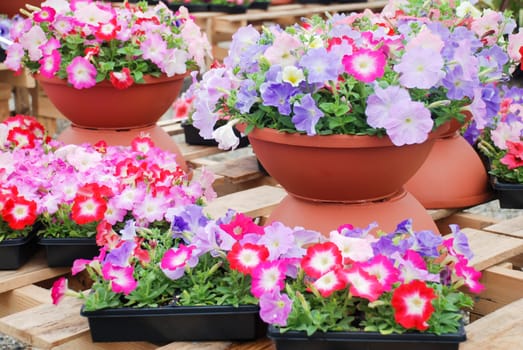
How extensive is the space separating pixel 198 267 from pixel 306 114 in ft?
0.96

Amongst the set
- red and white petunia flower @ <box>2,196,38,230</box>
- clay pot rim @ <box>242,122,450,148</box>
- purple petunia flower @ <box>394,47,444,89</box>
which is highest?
purple petunia flower @ <box>394,47,444,89</box>

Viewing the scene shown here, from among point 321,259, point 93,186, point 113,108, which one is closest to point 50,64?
point 113,108

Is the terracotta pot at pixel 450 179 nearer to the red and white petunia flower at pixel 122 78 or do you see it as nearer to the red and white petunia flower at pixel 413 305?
the red and white petunia flower at pixel 122 78

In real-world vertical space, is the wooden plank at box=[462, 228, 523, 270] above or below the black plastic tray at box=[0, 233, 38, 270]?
below

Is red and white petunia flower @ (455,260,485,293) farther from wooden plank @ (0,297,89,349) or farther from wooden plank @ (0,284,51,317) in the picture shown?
wooden plank @ (0,284,51,317)

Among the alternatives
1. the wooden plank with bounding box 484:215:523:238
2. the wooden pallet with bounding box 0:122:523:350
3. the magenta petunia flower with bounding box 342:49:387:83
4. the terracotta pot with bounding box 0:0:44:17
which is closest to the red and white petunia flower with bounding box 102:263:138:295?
the wooden pallet with bounding box 0:122:523:350

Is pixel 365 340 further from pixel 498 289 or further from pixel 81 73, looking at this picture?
pixel 81 73

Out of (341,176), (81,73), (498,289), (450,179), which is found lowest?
(498,289)

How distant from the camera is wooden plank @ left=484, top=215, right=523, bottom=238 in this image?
1.76m

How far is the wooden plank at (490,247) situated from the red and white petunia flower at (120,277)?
653mm

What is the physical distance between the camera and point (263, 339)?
1299 mm

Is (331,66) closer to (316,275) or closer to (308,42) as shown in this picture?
(308,42)

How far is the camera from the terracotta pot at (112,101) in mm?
1975

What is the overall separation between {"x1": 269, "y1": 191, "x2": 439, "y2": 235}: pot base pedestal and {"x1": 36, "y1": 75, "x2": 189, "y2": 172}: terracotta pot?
64cm
